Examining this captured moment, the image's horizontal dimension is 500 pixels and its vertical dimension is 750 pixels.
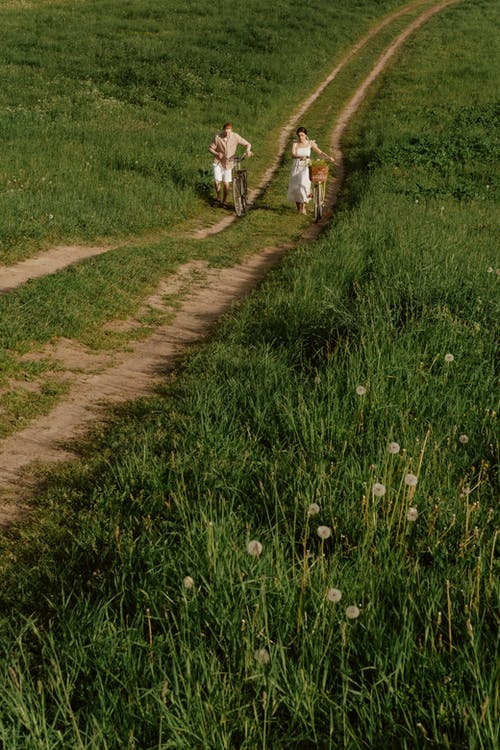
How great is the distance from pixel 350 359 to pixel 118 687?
12.1ft

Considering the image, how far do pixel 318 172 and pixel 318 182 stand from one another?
26 centimetres

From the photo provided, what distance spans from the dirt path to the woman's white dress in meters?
1.17

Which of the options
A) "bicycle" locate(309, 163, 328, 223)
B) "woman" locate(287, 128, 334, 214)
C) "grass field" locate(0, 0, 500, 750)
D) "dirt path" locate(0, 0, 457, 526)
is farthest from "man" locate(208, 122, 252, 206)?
"grass field" locate(0, 0, 500, 750)

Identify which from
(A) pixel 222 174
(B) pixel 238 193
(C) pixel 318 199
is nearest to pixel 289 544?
(C) pixel 318 199

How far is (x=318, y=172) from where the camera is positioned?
17.4 meters

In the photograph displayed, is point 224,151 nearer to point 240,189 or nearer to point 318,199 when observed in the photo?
point 240,189

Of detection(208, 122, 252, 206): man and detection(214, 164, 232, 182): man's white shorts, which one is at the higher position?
detection(208, 122, 252, 206): man

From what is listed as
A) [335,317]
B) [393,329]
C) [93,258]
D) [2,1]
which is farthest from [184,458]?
[2,1]

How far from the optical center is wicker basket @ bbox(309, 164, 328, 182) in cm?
1733

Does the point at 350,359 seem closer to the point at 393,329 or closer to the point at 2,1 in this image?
the point at 393,329

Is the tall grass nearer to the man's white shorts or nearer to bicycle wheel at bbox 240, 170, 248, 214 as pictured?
the man's white shorts

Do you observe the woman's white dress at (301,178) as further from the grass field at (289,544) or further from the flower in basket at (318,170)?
the grass field at (289,544)

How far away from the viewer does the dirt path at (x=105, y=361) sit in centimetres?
654

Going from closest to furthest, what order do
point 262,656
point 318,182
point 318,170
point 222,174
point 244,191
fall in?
1. point 262,656
2. point 318,170
3. point 318,182
4. point 244,191
5. point 222,174
